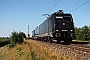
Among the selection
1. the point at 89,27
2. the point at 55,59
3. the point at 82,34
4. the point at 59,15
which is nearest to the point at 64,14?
the point at 59,15

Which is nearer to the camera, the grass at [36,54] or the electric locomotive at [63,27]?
the grass at [36,54]

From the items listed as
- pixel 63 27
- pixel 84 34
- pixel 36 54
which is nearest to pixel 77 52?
pixel 36 54

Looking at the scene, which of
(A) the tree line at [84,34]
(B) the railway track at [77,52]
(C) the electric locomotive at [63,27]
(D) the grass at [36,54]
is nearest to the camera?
(B) the railway track at [77,52]

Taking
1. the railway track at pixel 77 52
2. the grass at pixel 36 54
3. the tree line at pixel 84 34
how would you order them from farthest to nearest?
the tree line at pixel 84 34, the grass at pixel 36 54, the railway track at pixel 77 52

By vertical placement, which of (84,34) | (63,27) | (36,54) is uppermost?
(84,34)

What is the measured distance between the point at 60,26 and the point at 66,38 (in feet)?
5.24

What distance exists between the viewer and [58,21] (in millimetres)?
23484

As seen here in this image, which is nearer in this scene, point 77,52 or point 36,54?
point 77,52

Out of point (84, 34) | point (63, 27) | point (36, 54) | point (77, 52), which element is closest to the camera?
point (77, 52)

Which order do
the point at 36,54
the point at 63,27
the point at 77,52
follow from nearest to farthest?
the point at 77,52, the point at 36,54, the point at 63,27

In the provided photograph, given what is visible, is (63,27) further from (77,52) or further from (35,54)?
(35,54)

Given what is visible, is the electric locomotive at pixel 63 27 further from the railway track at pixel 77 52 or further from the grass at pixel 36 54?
the railway track at pixel 77 52

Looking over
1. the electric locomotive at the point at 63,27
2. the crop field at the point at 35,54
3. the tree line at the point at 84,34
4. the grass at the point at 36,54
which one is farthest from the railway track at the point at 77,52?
the tree line at the point at 84,34

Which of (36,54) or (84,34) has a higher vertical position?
(84,34)
